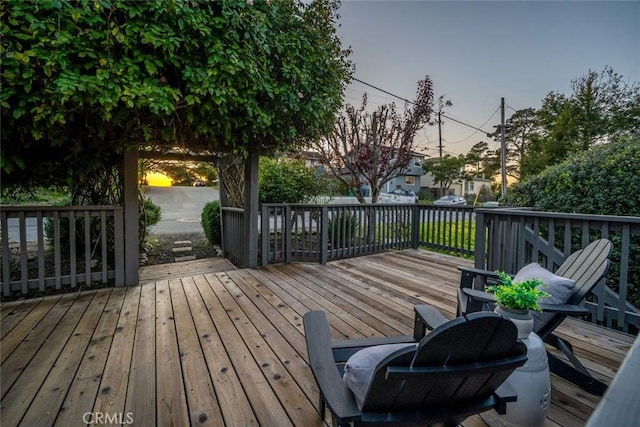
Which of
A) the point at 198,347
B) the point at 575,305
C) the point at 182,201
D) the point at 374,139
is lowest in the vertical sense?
the point at 198,347

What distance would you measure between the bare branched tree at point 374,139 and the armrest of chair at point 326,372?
5.85m

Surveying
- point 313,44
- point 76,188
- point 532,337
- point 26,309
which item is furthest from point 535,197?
point 76,188

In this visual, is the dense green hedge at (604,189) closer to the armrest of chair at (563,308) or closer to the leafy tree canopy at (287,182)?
the armrest of chair at (563,308)

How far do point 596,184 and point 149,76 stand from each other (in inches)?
198

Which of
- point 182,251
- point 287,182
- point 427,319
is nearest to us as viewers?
point 427,319

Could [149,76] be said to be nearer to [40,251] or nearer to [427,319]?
[40,251]

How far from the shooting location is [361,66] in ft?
25.6

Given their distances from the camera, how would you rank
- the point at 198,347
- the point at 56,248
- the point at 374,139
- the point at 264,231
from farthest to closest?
1. the point at 374,139
2. the point at 264,231
3. the point at 56,248
4. the point at 198,347

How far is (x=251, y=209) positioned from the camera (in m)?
4.46

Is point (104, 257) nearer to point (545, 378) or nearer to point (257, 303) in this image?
point (257, 303)

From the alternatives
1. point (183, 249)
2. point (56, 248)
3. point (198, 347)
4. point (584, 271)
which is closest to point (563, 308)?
point (584, 271)

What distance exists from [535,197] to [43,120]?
598cm

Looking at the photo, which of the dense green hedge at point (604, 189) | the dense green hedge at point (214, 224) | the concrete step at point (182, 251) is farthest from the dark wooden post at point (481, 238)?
the dense green hedge at point (214, 224)

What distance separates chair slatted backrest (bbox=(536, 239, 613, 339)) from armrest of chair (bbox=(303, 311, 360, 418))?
154 cm
